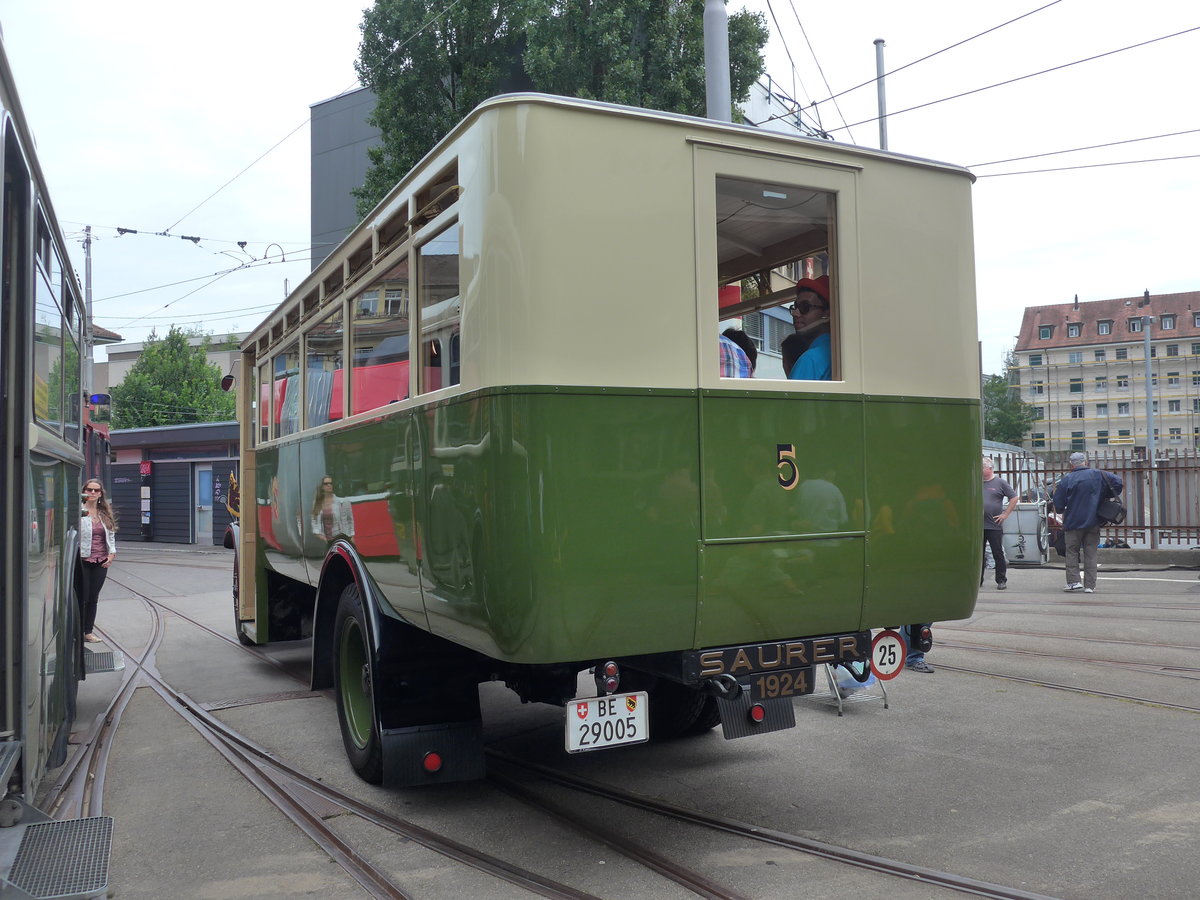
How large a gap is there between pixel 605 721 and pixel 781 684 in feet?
2.48

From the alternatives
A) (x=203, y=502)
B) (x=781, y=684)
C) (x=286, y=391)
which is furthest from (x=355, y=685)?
(x=203, y=502)

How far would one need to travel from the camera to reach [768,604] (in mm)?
4027

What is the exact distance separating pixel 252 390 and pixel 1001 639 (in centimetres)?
702

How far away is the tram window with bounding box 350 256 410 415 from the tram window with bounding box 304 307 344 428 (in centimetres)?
33

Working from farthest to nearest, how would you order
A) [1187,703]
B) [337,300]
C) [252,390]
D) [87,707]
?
1. [252,390]
2. [87,707]
3. [1187,703]
4. [337,300]

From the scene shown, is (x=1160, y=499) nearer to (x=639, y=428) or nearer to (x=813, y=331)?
(x=813, y=331)

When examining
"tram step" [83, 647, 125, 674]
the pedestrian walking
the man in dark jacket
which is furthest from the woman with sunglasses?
the man in dark jacket

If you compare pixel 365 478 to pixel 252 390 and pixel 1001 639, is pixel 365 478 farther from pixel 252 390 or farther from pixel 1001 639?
pixel 1001 639

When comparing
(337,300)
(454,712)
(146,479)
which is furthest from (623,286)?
(146,479)

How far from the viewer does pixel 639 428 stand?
3.77 metres

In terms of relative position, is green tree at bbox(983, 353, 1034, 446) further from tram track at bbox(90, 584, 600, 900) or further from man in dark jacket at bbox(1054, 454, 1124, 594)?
tram track at bbox(90, 584, 600, 900)

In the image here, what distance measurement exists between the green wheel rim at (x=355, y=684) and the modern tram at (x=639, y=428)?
0.04m

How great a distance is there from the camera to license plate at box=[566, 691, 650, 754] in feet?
12.7

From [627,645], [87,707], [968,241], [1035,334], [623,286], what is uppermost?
[1035,334]
